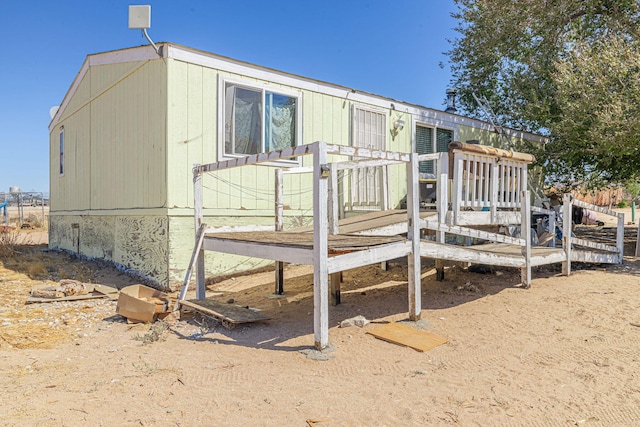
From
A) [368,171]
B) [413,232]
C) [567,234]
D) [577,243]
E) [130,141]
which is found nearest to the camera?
[413,232]

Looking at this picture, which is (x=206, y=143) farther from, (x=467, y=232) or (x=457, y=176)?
(x=467, y=232)

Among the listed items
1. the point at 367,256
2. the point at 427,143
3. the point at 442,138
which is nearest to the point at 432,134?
the point at 427,143

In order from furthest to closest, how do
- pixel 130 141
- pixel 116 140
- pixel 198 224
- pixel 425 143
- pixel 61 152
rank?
pixel 61 152
pixel 425 143
pixel 116 140
pixel 130 141
pixel 198 224

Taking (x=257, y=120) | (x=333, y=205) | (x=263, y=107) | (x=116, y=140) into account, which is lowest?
(x=333, y=205)

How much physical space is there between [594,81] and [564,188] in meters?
4.47

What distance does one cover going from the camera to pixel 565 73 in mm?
7117

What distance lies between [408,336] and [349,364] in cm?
76

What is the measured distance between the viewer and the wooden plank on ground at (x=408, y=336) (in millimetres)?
3523

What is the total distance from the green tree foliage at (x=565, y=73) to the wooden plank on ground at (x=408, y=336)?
4762 millimetres

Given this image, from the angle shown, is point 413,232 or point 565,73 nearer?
point 413,232

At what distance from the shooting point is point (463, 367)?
307 cm

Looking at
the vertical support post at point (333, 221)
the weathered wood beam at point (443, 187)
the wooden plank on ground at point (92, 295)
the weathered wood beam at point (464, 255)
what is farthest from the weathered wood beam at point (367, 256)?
the wooden plank on ground at point (92, 295)

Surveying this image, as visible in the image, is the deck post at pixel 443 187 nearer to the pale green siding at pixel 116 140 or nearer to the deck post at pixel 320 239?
the deck post at pixel 320 239

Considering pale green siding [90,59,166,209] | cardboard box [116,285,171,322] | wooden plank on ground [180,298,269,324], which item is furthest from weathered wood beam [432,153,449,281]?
pale green siding [90,59,166,209]
